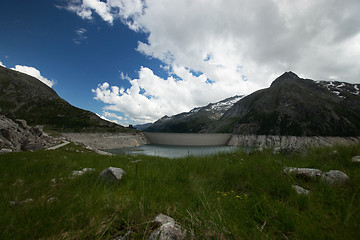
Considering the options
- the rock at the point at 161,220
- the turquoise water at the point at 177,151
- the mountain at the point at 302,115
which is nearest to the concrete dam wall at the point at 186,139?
the turquoise water at the point at 177,151

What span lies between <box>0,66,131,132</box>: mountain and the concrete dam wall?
22.1 metres

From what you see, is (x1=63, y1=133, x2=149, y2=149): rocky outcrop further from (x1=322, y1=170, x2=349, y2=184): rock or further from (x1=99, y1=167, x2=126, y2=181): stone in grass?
(x1=322, y1=170, x2=349, y2=184): rock

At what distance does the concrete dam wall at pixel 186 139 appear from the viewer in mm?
86812

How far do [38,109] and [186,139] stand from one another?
381 ft

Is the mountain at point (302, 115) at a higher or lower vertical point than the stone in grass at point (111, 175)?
higher

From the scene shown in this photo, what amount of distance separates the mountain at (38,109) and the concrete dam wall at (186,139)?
871 inches

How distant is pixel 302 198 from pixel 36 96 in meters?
181

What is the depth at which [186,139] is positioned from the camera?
86688mm

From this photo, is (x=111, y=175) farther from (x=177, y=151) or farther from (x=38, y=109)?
(x=38, y=109)

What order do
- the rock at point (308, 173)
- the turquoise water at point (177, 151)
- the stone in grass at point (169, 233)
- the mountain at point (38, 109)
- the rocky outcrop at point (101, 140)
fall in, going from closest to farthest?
the stone in grass at point (169, 233) → the rock at point (308, 173) → the turquoise water at point (177, 151) → the rocky outcrop at point (101, 140) → the mountain at point (38, 109)

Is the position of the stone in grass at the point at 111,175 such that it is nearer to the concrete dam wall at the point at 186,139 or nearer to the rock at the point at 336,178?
the rock at the point at 336,178

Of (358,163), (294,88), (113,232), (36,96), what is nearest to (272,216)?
(113,232)

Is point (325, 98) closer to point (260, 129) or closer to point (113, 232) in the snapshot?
point (260, 129)

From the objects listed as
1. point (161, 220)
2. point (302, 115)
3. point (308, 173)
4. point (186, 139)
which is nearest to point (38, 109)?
point (186, 139)
